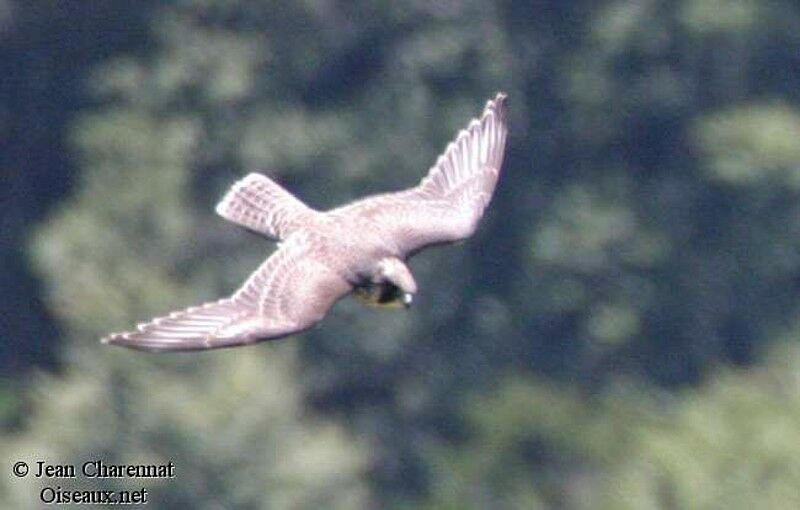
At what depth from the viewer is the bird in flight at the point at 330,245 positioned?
8922 millimetres

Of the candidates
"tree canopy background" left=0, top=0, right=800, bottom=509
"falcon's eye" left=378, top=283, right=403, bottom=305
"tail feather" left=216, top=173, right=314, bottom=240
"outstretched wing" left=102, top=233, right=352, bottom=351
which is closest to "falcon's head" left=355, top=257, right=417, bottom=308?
"falcon's eye" left=378, top=283, right=403, bottom=305

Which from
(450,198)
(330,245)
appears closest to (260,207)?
(330,245)

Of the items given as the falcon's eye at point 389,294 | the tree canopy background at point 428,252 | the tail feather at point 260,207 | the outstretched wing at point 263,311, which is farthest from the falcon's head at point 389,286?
the tree canopy background at point 428,252

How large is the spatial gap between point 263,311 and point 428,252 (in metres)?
10.1

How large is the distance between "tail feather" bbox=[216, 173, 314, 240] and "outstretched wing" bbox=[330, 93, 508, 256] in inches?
6.8

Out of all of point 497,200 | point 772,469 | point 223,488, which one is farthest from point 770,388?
point 223,488

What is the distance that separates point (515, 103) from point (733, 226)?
2.14 meters

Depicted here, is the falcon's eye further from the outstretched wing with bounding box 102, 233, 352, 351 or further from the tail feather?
the tail feather

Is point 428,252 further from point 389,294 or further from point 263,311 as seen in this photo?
point 263,311

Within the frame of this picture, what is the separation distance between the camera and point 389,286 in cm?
962

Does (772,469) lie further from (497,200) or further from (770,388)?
(497,200)

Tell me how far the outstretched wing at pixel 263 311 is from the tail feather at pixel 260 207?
0.27 meters

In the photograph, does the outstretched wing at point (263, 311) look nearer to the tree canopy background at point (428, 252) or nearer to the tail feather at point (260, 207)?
the tail feather at point (260, 207)

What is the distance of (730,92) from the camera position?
22000 mm
